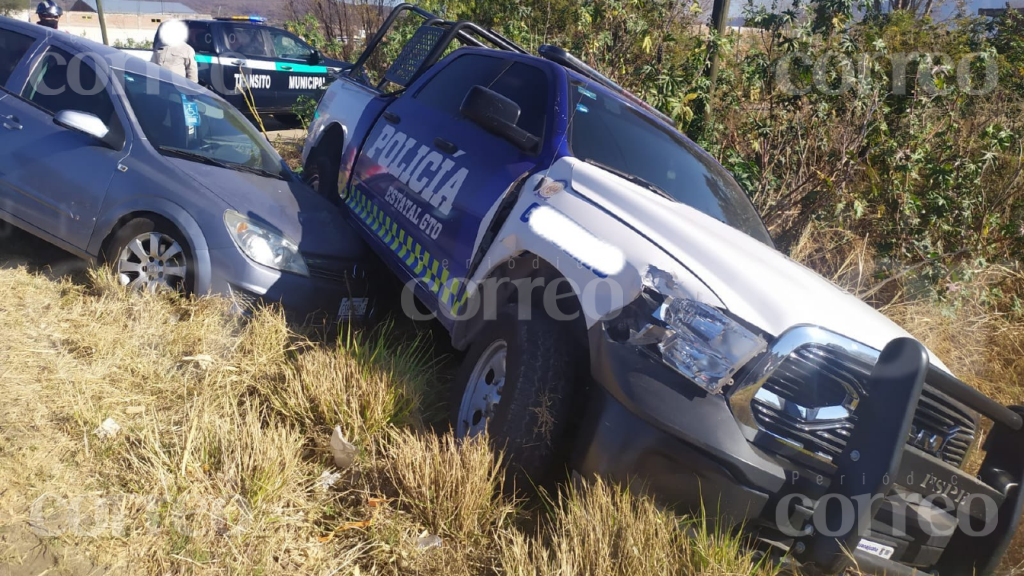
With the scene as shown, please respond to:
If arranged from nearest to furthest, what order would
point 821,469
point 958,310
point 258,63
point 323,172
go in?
point 821,469, point 323,172, point 958,310, point 258,63

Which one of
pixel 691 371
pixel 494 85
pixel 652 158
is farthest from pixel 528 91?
pixel 691 371

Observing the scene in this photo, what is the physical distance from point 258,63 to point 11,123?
814 centimetres

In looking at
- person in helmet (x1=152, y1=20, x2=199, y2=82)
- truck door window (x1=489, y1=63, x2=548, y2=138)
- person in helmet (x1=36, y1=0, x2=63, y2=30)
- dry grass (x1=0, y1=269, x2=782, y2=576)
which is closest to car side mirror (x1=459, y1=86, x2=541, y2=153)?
truck door window (x1=489, y1=63, x2=548, y2=138)

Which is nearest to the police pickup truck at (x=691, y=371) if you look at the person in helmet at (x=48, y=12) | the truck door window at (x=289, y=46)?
the person in helmet at (x=48, y=12)

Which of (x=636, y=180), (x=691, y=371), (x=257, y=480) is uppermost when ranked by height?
(x=636, y=180)

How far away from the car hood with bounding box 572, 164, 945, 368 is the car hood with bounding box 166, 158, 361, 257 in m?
1.93

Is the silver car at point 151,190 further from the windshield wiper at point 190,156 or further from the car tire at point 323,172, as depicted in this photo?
the car tire at point 323,172

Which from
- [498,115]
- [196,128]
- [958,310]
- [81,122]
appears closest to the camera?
[498,115]

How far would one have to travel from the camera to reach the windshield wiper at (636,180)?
3.62 meters

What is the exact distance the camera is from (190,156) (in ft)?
15.7

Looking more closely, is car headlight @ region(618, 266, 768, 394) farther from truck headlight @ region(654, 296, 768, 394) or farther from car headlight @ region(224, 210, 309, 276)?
car headlight @ region(224, 210, 309, 276)

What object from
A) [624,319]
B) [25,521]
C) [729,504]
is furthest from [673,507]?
[25,521]

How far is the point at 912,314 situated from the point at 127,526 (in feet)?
18.2

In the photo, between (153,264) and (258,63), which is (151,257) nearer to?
(153,264)
